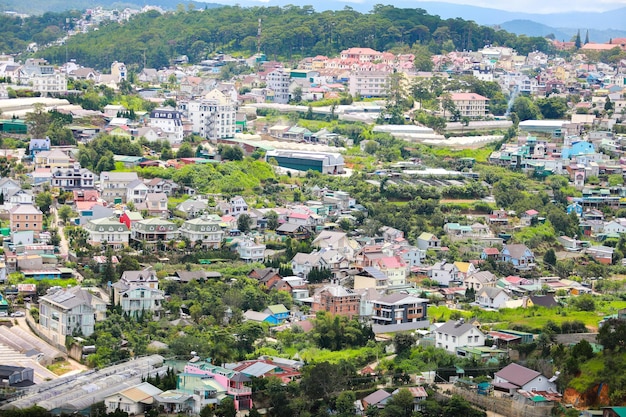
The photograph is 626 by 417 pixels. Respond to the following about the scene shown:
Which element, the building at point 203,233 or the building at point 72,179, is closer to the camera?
the building at point 203,233

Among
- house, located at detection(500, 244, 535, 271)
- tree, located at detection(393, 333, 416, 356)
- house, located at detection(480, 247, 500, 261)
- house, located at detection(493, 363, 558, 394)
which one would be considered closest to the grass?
tree, located at detection(393, 333, 416, 356)

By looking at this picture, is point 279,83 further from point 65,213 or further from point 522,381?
point 522,381

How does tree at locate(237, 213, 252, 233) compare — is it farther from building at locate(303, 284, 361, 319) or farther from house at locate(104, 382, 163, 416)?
house at locate(104, 382, 163, 416)

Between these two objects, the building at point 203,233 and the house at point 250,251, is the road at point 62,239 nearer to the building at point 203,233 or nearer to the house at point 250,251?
the building at point 203,233

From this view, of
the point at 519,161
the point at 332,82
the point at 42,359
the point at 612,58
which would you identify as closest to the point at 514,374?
the point at 42,359

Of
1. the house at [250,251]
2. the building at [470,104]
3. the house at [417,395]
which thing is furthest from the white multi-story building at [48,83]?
the house at [417,395]

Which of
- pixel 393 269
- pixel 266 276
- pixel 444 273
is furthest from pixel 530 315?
pixel 266 276

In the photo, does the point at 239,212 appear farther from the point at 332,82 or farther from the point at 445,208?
the point at 332,82
